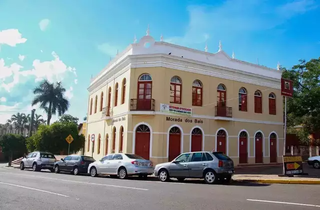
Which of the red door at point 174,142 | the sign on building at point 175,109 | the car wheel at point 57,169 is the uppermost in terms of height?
the sign on building at point 175,109

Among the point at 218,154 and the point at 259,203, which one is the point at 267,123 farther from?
the point at 259,203

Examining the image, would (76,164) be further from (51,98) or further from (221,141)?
(51,98)

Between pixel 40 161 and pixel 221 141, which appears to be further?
pixel 221 141

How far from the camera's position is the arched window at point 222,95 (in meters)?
24.1

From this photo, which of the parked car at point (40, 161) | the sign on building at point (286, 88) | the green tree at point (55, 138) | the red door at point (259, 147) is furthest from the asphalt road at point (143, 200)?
the green tree at point (55, 138)

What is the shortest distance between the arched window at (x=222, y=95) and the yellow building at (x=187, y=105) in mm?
78

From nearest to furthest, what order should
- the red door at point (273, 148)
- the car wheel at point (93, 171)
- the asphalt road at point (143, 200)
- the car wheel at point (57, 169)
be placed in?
the asphalt road at point (143, 200) → the car wheel at point (93, 171) → the car wheel at point (57, 169) → the red door at point (273, 148)

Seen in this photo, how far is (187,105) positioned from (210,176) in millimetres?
9563

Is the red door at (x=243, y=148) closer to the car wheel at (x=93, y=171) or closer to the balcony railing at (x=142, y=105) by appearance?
the balcony railing at (x=142, y=105)

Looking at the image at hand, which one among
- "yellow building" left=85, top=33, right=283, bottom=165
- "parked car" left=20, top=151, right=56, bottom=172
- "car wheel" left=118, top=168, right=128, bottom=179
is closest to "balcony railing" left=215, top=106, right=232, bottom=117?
"yellow building" left=85, top=33, right=283, bottom=165

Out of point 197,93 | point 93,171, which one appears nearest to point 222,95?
point 197,93

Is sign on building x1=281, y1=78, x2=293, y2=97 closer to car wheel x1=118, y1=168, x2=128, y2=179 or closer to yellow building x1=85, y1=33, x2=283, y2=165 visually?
yellow building x1=85, y1=33, x2=283, y2=165

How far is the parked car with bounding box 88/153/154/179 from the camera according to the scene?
51.1 feet

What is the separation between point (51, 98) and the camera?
→ 47.2 meters
